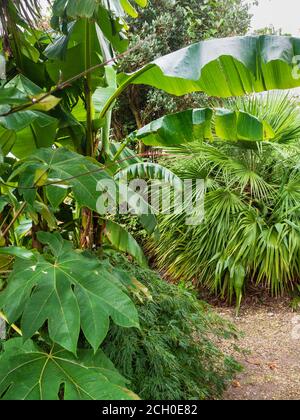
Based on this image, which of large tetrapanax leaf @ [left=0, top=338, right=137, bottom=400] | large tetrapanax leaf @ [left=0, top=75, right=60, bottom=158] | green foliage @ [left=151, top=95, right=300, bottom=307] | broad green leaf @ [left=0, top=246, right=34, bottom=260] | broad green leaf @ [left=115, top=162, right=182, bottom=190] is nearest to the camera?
large tetrapanax leaf @ [left=0, top=75, right=60, bottom=158]

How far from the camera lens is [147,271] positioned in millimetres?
2746

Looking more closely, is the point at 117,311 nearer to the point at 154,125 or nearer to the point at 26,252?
the point at 26,252

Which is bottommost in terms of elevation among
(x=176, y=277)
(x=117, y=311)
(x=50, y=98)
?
(x=176, y=277)

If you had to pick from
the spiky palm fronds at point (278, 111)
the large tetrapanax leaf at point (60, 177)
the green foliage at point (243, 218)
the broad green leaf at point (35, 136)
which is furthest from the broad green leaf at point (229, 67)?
the spiky palm fronds at point (278, 111)

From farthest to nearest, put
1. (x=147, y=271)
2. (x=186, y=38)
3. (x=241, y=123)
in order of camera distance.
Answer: (x=186, y=38), (x=147, y=271), (x=241, y=123)

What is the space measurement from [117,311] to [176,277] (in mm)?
3769

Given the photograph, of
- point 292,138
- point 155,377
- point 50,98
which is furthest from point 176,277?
point 50,98

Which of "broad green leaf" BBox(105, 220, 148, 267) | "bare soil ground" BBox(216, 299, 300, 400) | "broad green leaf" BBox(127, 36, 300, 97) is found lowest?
"bare soil ground" BBox(216, 299, 300, 400)

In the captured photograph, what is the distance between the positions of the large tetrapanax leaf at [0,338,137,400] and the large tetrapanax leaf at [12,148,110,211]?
480 millimetres

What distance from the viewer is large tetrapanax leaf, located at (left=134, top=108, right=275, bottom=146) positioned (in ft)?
8.05

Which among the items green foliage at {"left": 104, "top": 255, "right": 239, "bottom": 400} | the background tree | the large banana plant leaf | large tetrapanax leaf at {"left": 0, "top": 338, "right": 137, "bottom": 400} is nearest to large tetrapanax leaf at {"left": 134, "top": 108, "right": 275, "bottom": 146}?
the large banana plant leaf

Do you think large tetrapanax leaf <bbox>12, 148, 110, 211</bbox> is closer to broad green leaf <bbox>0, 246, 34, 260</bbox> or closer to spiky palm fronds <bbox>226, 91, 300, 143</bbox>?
broad green leaf <bbox>0, 246, 34, 260</bbox>

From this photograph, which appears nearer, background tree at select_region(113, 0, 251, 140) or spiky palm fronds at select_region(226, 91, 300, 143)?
spiky palm fronds at select_region(226, 91, 300, 143)
